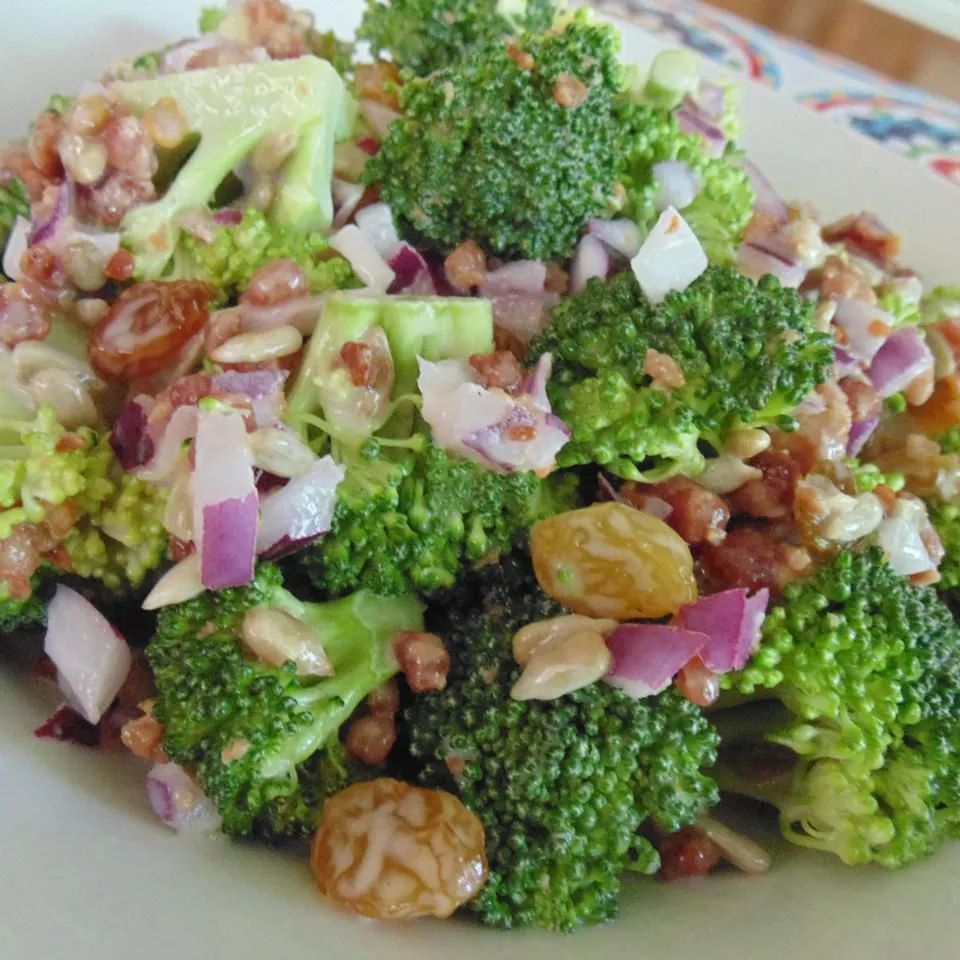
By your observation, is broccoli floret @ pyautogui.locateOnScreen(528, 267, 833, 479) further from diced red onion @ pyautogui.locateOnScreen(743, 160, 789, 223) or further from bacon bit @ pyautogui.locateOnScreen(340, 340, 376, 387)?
diced red onion @ pyautogui.locateOnScreen(743, 160, 789, 223)

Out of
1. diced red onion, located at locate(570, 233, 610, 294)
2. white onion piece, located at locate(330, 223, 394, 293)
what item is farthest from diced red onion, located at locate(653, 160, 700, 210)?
white onion piece, located at locate(330, 223, 394, 293)

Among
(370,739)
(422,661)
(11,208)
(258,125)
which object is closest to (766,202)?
(258,125)

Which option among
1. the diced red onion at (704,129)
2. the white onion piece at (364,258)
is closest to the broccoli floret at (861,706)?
the white onion piece at (364,258)

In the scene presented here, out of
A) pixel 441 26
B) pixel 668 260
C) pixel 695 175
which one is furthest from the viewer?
pixel 441 26

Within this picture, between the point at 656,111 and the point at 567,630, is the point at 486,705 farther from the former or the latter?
the point at 656,111

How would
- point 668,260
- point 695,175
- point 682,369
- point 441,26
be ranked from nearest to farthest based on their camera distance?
1. point 682,369
2. point 668,260
3. point 695,175
4. point 441,26

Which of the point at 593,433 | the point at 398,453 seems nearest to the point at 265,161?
the point at 398,453

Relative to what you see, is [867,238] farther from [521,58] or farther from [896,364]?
[521,58]
